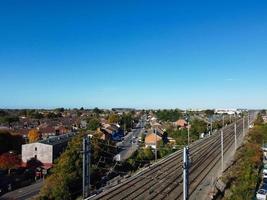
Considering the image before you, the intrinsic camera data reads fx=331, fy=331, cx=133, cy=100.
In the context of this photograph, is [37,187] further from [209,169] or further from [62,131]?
[62,131]

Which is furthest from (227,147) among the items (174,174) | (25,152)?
(25,152)

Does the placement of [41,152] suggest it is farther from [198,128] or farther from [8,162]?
[198,128]

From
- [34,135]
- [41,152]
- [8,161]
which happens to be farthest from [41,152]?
[34,135]

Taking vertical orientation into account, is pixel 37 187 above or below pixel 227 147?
below

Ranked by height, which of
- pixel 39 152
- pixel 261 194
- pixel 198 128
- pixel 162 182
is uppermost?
pixel 198 128

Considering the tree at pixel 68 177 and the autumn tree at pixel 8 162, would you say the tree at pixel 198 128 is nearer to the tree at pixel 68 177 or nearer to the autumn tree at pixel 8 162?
the autumn tree at pixel 8 162
